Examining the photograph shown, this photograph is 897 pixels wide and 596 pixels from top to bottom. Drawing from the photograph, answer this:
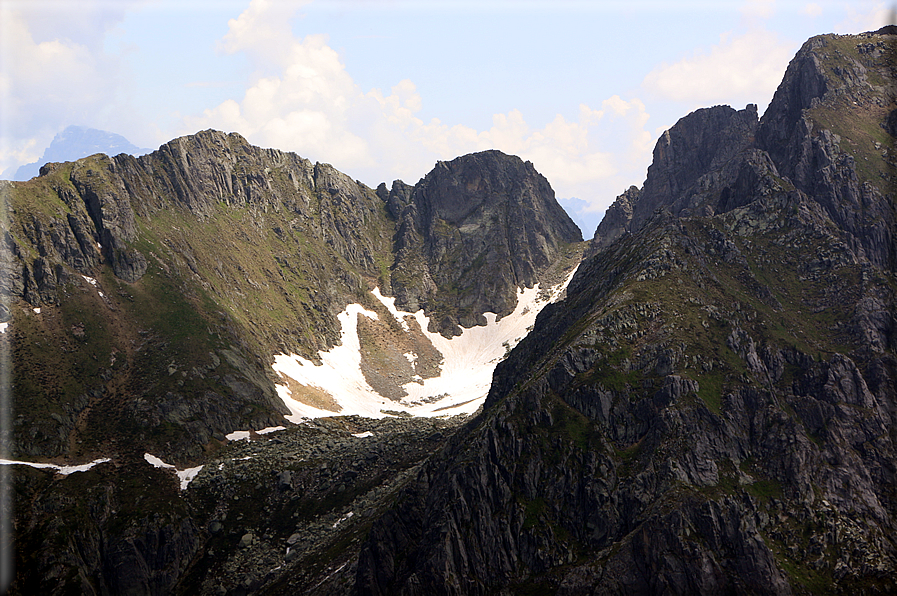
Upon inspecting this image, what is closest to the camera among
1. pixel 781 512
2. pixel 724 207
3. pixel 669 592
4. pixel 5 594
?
pixel 669 592

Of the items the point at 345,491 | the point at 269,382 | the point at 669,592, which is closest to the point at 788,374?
the point at 669,592

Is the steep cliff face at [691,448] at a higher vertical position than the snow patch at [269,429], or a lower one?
lower

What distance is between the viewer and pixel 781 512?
68.5 m

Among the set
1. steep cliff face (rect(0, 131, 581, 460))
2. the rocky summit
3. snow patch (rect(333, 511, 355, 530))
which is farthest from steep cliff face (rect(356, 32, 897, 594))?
steep cliff face (rect(0, 131, 581, 460))

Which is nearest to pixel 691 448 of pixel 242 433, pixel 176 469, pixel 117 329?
pixel 176 469

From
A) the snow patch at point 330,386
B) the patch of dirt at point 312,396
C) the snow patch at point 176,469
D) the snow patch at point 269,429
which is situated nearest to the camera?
the snow patch at point 176,469

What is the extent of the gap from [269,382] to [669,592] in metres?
116

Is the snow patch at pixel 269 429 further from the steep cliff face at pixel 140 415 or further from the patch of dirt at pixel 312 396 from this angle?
the patch of dirt at pixel 312 396

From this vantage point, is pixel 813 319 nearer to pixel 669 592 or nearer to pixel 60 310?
pixel 669 592

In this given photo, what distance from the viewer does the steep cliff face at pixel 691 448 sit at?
65250mm

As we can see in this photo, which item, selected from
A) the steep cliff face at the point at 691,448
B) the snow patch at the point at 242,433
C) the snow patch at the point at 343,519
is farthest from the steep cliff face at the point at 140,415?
the steep cliff face at the point at 691,448

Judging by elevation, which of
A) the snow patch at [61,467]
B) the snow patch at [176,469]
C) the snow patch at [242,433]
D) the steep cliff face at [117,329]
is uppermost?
the steep cliff face at [117,329]

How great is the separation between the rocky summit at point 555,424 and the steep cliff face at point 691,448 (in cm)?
29

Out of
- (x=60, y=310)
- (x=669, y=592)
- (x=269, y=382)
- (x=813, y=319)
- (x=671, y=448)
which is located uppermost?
(x=60, y=310)
